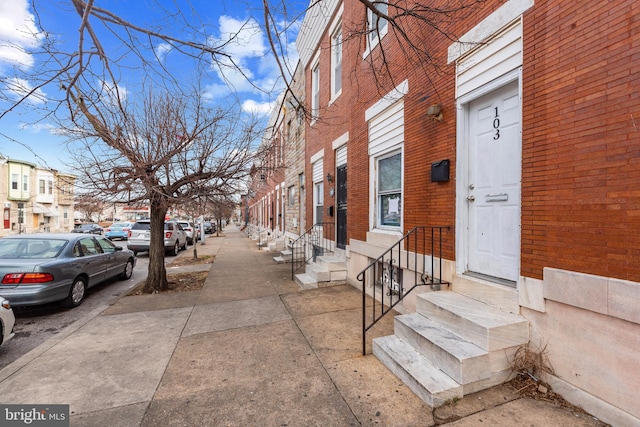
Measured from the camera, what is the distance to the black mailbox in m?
4.01

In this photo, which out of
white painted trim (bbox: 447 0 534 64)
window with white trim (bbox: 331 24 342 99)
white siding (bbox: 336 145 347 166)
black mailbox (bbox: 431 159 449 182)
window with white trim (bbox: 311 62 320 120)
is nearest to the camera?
white painted trim (bbox: 447 0 534 64)

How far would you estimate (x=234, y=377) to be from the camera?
10.4 ft

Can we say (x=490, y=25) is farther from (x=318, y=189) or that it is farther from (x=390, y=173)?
(x=318, y=189)

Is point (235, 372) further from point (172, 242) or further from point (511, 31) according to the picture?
point (172, 242)

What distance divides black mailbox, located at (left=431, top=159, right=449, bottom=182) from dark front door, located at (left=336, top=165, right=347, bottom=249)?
11.9 feet

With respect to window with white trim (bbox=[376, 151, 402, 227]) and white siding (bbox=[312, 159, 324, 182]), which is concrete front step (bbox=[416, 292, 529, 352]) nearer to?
window with white trim (bbox=[376, 151, 402, 227])

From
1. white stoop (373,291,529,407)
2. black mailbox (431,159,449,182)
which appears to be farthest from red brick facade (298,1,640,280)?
white stoop (373,291,529,407)

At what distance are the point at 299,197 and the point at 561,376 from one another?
33.4ft

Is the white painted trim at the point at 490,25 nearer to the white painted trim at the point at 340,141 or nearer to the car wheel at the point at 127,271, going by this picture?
the white painted trim at the point at 340,141

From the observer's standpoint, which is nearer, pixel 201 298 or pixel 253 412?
pixel 253 412

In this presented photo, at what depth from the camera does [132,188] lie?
606cm

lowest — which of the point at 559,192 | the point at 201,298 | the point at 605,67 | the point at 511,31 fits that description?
the point at 201,298

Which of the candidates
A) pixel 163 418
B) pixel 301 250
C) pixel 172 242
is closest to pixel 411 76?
pixel 163 418

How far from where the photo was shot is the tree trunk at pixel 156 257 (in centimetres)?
702
